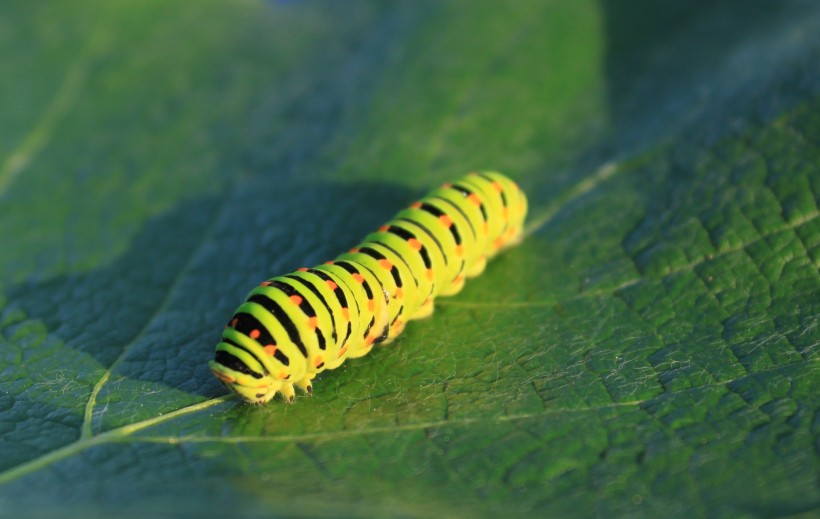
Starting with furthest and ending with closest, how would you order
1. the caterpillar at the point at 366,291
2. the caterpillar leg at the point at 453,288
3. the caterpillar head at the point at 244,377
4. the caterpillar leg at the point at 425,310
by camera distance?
the caterpillar leg at the point at 453,288 < the caterpillar leg at the point at 425,310 < the caterpillar at the point at 366,291 < the caterpillar head at the point at 244,377

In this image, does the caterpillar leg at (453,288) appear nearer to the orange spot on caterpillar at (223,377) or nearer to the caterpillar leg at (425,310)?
the caterpillar leg at (425,310)

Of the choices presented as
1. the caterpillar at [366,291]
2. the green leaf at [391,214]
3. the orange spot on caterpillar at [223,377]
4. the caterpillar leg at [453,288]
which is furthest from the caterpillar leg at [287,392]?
the caterpillar leg at [453,288]

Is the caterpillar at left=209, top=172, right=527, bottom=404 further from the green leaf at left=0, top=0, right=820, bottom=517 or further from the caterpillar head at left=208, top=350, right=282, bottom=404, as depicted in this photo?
the green leaf at left=0, top=0, right=820, bottom=517

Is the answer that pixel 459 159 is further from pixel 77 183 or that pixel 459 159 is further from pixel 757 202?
pixel 77 183

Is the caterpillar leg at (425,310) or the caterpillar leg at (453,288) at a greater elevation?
the caterpillar leg at (453,288)

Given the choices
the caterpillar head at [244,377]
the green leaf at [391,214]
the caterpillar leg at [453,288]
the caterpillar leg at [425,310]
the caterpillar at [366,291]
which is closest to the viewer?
the green leaf at [391,214]

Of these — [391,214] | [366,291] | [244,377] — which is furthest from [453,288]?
[244,377]
